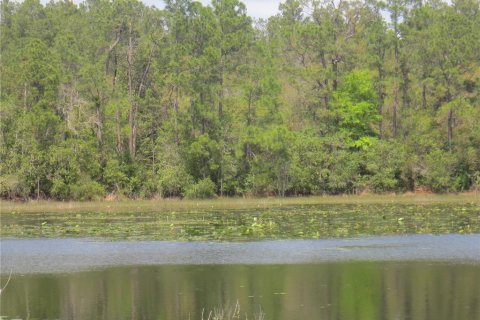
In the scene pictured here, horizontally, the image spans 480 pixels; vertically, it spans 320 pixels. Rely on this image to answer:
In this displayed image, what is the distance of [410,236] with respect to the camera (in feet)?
126

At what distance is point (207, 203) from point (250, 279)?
38268 millimetres

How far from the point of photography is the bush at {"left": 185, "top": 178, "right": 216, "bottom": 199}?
69250 millimetres

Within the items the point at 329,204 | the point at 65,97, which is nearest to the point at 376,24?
the point at 329,204

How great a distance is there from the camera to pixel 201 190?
2734 inches

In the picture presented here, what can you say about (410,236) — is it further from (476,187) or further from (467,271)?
(476,187)

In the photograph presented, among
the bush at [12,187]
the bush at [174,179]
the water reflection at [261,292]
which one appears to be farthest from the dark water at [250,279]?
the bush at [174,179]

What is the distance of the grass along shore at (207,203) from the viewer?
5953cm

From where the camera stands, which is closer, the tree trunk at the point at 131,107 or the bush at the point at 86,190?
the bush at the point at 86,190

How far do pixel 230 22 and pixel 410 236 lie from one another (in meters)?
38.8

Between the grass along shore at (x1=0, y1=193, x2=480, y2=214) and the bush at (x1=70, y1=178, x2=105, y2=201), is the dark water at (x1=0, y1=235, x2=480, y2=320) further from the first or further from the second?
the bush at (x1=70, y1=178, x2=105, y2=201)

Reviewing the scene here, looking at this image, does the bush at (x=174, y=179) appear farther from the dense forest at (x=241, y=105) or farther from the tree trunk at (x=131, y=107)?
the tree trunk at (x=131, y=107)

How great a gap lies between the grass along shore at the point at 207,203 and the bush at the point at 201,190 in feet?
2.62

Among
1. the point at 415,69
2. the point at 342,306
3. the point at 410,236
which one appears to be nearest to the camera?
the point at 342,306

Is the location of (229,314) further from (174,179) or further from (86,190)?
(174,179)
